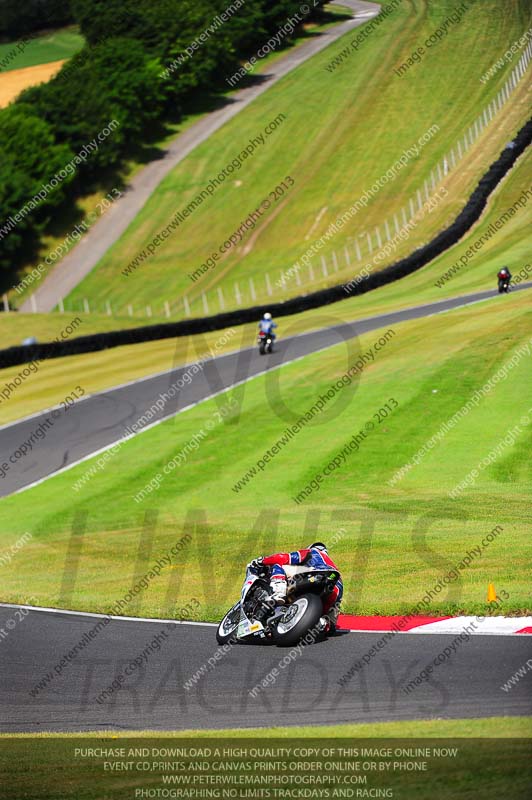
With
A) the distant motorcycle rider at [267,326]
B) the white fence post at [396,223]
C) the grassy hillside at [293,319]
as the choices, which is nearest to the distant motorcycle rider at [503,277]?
the grassy hillside at [293,319]

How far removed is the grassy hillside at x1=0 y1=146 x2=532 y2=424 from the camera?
119ft

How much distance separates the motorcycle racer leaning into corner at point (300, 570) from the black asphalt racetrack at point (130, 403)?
15368mm

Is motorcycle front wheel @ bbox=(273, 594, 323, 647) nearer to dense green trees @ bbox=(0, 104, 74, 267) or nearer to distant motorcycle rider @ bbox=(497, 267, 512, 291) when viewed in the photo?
distant motorcycle rider @ bbox=(497, 267, 512, 291)

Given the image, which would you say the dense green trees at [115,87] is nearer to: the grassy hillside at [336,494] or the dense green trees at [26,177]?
the dense green trees at [26,177]

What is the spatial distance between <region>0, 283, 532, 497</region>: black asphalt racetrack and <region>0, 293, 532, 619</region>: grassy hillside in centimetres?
103

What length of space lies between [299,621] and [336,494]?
1091 centimetres

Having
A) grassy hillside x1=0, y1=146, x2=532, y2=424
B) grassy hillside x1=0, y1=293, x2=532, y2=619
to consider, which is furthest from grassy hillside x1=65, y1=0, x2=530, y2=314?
grassy hillside x1=0, y1=293, x2=532, y2=619

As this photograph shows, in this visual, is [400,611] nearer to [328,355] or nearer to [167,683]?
[167,683]

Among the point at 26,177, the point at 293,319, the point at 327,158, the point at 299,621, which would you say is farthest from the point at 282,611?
the point at 327,158

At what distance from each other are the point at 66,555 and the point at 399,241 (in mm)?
42613

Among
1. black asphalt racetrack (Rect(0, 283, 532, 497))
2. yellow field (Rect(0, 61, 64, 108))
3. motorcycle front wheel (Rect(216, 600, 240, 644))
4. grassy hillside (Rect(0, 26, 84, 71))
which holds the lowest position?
black asphalt racetrack (Rect(0, 283, 532, 497))

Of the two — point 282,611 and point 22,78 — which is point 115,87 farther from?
point 282,611

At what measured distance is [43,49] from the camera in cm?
10338

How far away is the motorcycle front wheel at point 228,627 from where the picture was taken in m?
12.4
